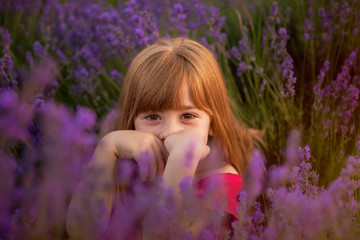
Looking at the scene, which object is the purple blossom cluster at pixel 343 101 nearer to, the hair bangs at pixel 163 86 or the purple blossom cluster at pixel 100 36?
the hair bangs at pixel 163 86

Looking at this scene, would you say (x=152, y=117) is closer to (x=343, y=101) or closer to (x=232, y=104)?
(x=232, y=104)

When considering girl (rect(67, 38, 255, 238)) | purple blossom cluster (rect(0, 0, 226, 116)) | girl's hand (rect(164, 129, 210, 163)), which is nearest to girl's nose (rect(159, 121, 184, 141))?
girl (rect(67, 38, 255, 238))

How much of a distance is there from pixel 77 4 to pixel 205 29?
3.73 feet

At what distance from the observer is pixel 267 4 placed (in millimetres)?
3150

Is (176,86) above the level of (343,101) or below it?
below

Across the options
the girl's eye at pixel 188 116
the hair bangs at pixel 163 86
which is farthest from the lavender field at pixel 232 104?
the girl's eye at pixel 188 116

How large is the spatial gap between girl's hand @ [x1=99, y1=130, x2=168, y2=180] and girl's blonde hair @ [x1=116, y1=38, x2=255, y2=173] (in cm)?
20

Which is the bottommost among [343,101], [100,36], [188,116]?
[188,116]

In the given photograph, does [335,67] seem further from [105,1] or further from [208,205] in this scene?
[105,1]

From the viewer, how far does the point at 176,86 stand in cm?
204

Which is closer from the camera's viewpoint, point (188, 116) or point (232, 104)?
point (188, 116)

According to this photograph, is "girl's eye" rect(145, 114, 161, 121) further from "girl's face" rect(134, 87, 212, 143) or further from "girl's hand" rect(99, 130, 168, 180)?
"girl's hand" rect(99, 130, 168, 180)

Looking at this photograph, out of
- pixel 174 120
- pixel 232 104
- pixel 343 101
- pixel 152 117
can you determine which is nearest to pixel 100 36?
pixel 232 104

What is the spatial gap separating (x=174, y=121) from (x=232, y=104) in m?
0.82
